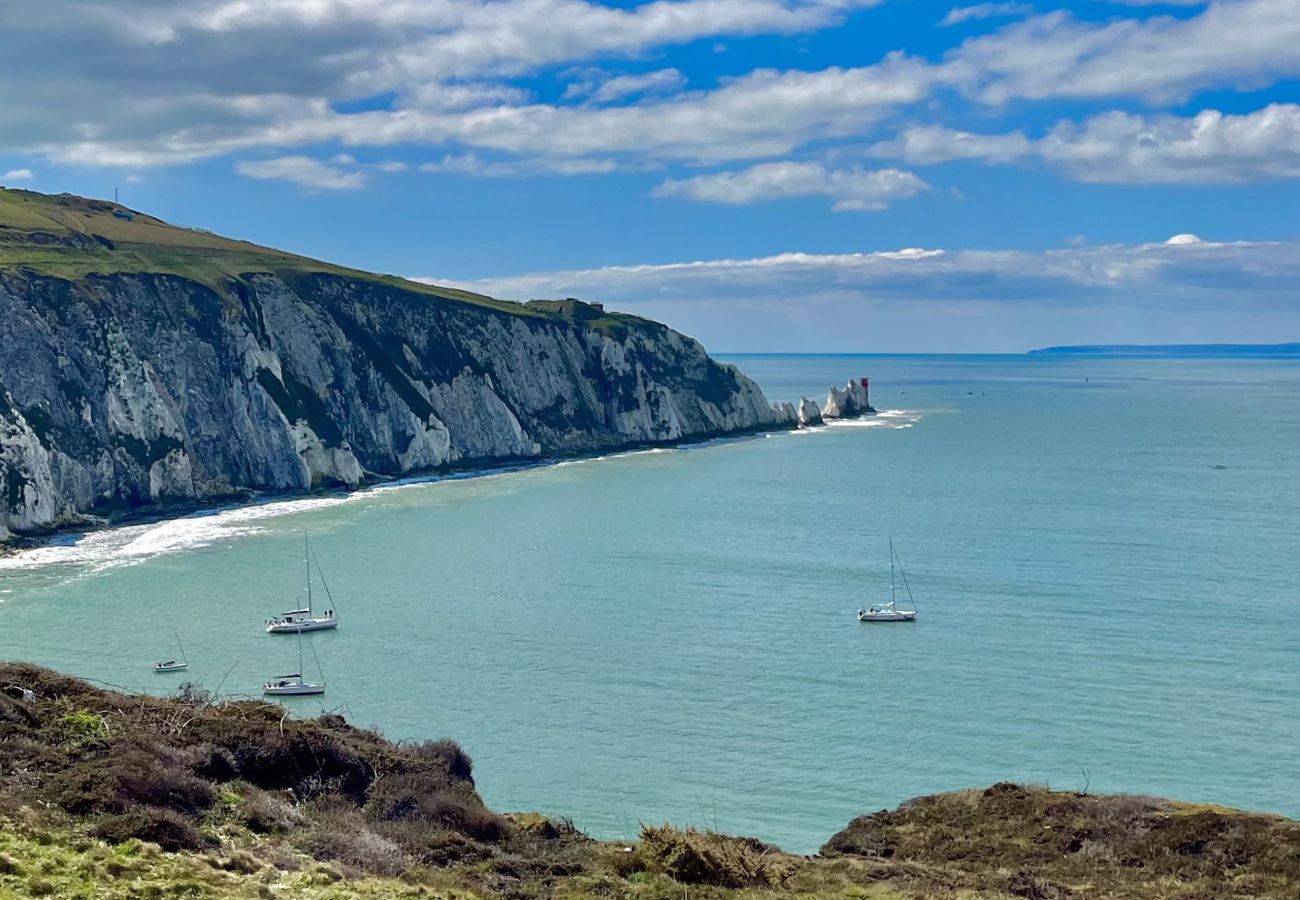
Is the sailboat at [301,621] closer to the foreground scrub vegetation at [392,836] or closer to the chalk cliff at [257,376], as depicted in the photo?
the foreground scrub vegetation at [392,836]

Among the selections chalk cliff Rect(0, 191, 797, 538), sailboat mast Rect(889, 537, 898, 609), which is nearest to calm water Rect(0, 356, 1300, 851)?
sailboat mast Rect(889, 537, 898, 609)

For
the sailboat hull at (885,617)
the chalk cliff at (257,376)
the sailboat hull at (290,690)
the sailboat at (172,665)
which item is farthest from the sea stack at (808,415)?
the sailboat hull at (290,690)

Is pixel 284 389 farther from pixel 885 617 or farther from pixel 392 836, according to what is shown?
pixel 392 836

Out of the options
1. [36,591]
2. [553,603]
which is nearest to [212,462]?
[36,591]

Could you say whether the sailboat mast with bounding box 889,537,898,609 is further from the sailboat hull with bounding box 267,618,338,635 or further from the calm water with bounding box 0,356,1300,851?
the sailboat hull with bounding box 267,618,338,635

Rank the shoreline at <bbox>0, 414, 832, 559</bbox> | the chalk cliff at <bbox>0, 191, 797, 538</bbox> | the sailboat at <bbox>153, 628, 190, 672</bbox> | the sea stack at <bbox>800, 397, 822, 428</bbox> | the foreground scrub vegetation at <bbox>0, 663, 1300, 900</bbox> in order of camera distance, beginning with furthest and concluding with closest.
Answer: the sea stack at <bbox>800, 397, 822, 428</bbox>
the chalk cliff at <bbox>0, 191, 797, 538</bbox>
the shoreline at <bbox>0, 414, 832, 559</bbox>
the sailboat at <bbox>153, 628, 190, 672</bbox>
the foreground scrub vegetation at <bbox>0, 663, 1300, 900</bbox>
